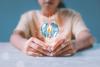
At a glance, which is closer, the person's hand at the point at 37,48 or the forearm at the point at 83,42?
the person's hand at the point at 37,48

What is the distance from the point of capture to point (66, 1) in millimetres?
2062

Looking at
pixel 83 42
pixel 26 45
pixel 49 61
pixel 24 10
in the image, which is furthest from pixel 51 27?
pixel 24 10

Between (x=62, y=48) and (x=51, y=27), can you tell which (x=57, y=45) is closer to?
(x=62, y=48)

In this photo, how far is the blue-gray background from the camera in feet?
6.70

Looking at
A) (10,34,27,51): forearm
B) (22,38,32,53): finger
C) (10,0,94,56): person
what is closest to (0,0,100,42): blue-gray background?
(10,0,94,56): person

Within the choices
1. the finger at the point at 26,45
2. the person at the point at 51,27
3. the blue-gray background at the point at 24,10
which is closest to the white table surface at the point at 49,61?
the finger at the point at 26,45

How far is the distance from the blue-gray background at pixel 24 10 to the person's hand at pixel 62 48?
1157 millimetres

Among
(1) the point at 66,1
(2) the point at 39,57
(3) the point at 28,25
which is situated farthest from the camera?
(1) the point at 66,1

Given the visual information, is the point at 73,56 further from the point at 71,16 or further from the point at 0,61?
the point at 71,16

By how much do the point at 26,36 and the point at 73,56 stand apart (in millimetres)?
411

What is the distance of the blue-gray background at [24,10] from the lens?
2041mm

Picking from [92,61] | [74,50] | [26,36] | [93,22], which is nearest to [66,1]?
[93,22]

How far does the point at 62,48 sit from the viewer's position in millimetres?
926

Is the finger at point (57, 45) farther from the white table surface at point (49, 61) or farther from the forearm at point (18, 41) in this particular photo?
the forearm at point (18, 41)
